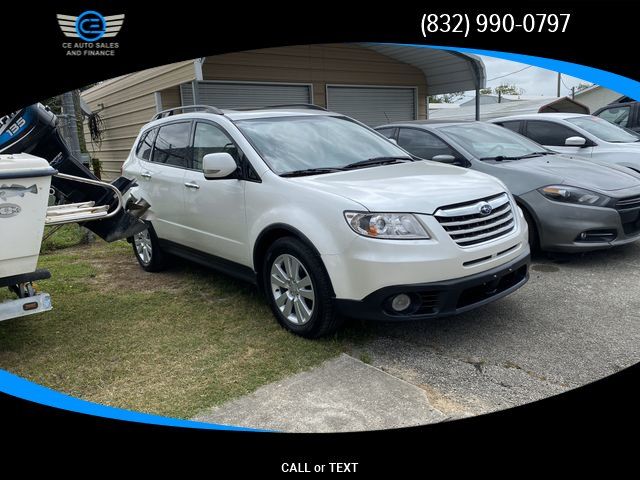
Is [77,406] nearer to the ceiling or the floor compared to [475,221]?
nearer to the floor

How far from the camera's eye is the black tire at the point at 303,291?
373cm

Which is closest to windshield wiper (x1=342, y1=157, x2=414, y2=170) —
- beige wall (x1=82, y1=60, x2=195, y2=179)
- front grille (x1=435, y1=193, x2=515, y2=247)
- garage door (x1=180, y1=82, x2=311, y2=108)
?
front grille (x1=435, y1=193, x2=515, y2=247)

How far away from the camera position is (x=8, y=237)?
359 centimetres

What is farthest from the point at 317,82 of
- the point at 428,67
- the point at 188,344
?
the point at 188,344

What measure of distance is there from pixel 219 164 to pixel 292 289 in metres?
1.14

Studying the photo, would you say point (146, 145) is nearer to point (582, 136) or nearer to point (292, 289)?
point (292, 289)

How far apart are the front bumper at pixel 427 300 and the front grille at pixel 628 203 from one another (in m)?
2.45

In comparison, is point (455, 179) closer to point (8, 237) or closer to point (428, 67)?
point (8, 237)

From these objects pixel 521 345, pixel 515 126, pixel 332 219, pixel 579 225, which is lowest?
pixel 521 345

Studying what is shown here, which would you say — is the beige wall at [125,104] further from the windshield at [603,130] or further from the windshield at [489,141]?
the windshield at [603,130]

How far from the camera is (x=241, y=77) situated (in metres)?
10.9

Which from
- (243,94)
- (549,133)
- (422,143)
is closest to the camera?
(422,143)

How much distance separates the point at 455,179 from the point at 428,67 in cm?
1011

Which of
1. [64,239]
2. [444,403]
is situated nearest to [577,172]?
[444,403]
